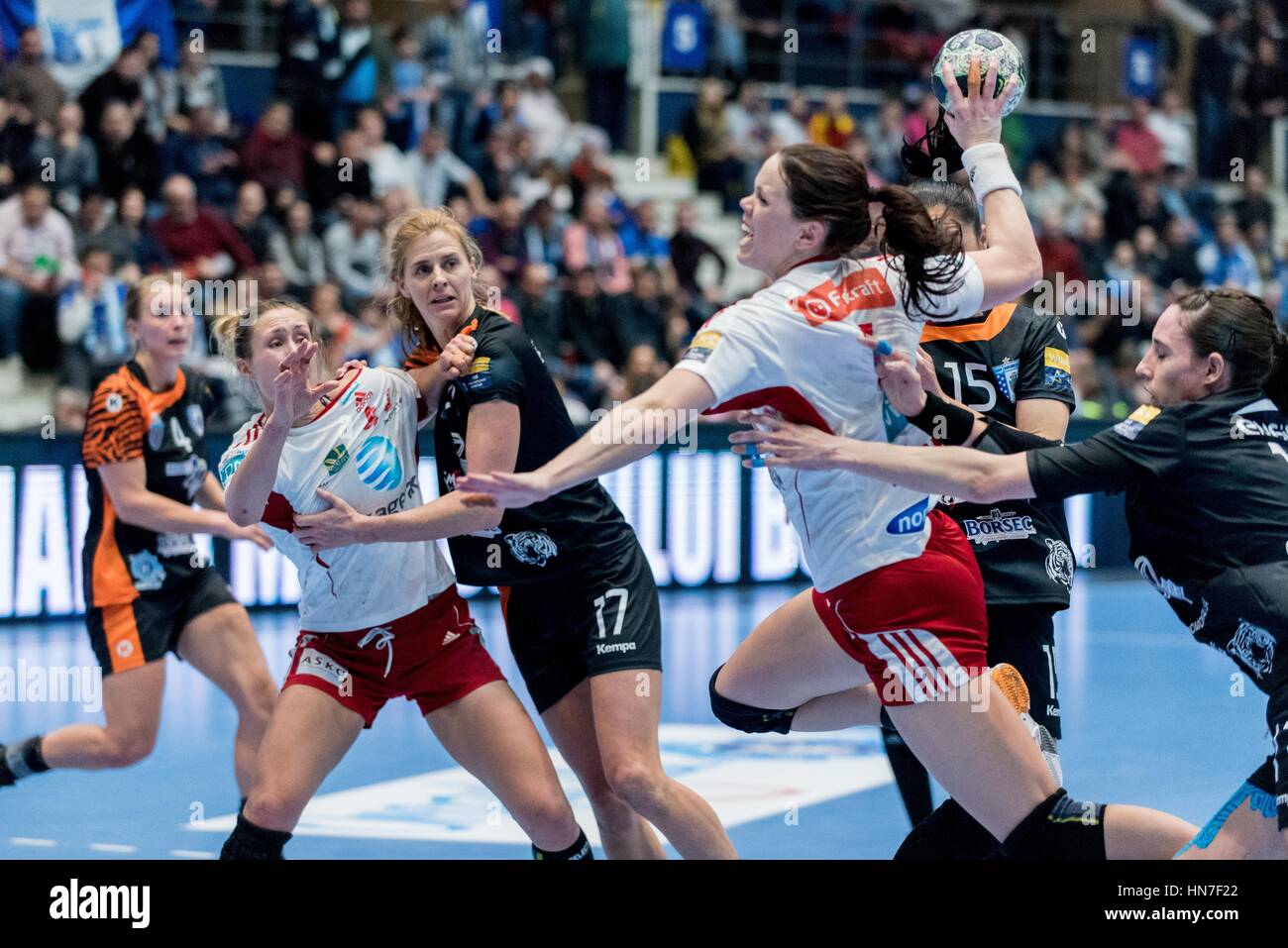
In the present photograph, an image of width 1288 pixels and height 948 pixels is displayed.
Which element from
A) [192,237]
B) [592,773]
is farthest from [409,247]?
[192,237]

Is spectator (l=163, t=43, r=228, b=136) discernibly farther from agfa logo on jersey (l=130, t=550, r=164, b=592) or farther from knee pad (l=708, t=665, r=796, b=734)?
knee pad (l=708, t=665, r=796, b=734)

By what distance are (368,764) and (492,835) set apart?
1437mm

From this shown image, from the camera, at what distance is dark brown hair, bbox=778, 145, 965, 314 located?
3930mm

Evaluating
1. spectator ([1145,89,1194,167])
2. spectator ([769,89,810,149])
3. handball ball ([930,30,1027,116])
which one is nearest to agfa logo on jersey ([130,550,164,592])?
handball ball ([930,30,1027,116])

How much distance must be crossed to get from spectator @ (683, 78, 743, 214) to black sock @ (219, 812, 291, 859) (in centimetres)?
1291

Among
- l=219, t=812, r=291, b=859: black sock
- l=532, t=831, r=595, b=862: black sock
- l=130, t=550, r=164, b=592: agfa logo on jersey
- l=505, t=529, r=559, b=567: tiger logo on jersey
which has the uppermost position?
l=505, t=529, r=559, b=567: tiger logo on jersey

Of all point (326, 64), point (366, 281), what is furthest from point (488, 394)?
point (326, 64)

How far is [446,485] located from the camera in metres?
4.72

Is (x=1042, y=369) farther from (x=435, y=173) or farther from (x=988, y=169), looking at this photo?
(x=435, y=173)

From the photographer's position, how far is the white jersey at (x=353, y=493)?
14.6 feet
